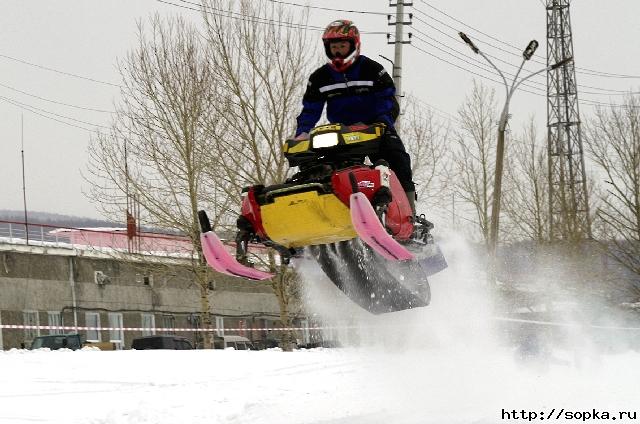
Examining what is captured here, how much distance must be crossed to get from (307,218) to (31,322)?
2380 centimetres

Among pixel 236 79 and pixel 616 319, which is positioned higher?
pixel 236 79

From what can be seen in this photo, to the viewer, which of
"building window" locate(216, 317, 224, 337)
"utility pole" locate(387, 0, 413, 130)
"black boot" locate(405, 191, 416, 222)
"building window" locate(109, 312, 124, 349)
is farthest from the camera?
"building window" locate(216, 317, 224, 337)

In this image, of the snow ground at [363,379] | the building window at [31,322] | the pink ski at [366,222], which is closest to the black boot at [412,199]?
the pink ski at [366,222]

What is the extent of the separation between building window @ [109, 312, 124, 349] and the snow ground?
1878 cm

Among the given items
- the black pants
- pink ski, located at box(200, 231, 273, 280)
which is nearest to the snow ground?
pink ski, located at box(200, 231, 273, 280)

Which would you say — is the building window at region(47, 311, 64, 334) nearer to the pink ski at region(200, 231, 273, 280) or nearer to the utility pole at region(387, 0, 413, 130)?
the utility pole at region(387, 0, 413, 130)

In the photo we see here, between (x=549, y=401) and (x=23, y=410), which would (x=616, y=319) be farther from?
(x=23, y=410)

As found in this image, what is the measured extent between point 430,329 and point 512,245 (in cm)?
2729

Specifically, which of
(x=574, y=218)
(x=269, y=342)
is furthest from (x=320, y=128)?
(x=574, y=218)

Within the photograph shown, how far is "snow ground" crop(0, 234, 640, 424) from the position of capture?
29.3 ft

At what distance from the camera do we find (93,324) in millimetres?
31875

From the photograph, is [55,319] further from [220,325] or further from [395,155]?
[395,155]

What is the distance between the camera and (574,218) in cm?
3114

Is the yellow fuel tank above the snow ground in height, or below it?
above
